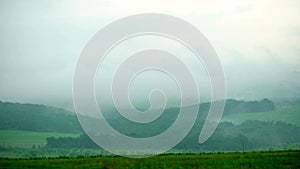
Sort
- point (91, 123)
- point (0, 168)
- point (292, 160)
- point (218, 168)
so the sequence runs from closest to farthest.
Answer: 1. point (0, 168)
2. point (218, 168)
3. point (292, 160)
4. point (91, 123)

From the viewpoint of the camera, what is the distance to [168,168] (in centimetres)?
5228

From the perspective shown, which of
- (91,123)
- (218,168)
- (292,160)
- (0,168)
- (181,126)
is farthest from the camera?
(181,126)

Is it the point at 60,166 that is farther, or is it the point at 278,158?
the point at 278,158

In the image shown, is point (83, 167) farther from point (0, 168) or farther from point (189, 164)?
point (189, 164)

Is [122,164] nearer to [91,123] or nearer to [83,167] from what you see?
[83,167]

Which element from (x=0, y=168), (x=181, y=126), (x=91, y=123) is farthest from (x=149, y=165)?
(x=181, y=126)

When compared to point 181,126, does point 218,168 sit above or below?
below

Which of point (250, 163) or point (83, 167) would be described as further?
point (250, 163)

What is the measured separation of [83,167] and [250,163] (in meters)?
20.8

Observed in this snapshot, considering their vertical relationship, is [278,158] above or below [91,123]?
below

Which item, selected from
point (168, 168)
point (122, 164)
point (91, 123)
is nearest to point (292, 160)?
point (168, 168)

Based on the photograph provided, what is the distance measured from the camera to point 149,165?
54344mm

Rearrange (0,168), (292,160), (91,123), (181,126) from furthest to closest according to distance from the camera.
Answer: (181,126) < (91,123) < (292,160) < (0,168)

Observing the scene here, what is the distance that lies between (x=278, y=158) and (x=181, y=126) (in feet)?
315
